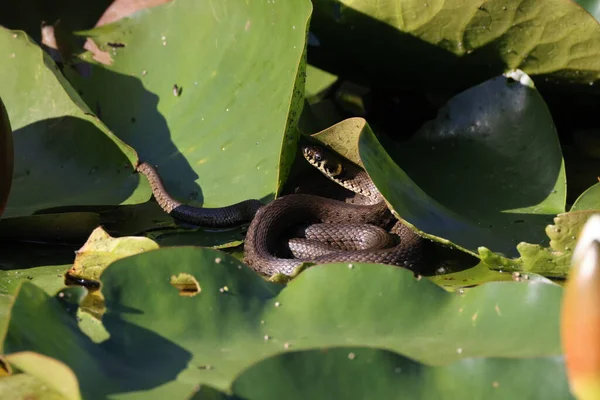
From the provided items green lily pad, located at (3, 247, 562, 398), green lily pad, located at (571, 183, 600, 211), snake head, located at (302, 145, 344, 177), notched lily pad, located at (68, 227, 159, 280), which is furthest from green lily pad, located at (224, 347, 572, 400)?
snake head, located at (302, 145, 344, 177)

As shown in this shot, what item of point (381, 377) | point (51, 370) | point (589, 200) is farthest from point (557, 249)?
point (51, 370)

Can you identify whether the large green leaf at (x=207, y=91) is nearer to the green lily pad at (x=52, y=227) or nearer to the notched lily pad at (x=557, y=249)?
the green lily pad at (x=52, y=227)

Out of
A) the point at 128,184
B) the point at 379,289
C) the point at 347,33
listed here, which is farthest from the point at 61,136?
the point at 379,289

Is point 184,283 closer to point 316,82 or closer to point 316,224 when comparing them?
point 316,224

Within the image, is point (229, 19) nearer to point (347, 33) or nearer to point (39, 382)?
point (347, 33)

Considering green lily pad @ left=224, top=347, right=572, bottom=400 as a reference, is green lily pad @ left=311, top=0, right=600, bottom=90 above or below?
above

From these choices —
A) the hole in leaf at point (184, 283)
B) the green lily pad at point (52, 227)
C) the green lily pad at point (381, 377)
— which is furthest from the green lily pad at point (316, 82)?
the green lily pad at point (381, 377)

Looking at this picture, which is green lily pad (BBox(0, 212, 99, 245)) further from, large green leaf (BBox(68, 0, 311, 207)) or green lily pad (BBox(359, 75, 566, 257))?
green lily pad (BBox(359, 75, 566, 257))
